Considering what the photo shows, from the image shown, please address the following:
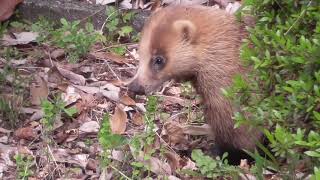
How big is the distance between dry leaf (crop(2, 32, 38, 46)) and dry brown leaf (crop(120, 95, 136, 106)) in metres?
1.21

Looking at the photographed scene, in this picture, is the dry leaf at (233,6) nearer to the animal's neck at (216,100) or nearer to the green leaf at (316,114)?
the animal's neck at (216,100)

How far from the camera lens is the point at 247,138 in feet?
17.1

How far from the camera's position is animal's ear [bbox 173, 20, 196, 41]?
522 cm

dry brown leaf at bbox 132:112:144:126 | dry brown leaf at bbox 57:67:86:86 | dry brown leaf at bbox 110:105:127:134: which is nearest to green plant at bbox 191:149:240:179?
dry brown leaf at bbox 110:105:127:134

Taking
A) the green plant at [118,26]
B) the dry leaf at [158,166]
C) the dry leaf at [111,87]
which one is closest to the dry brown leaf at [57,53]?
the green plant at [118,26]

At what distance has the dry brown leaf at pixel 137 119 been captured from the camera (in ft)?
19.0

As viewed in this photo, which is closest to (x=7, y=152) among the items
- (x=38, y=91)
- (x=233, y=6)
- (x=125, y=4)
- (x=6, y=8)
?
(x=38, y=91)

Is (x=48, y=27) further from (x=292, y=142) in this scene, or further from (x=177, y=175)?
(x=292, y=142)

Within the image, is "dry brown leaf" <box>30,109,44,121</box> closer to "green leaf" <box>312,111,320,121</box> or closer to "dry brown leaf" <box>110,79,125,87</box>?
"dry brown leaf" <box>110,79,125,87</box>

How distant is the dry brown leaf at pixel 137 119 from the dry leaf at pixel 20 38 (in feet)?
4.74

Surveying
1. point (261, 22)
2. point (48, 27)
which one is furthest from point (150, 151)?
point (48, 27)

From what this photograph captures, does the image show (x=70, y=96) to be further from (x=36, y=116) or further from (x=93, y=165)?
(x=93, y=165)

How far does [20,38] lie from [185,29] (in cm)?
220

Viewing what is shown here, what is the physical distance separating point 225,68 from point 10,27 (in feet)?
8.87
